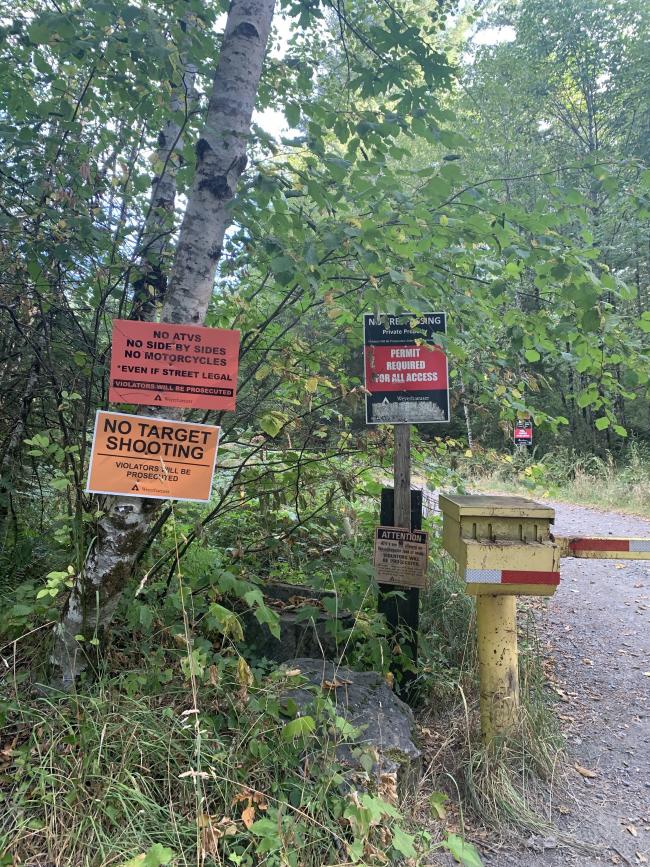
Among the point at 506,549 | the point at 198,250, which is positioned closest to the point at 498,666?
the point at 506,549

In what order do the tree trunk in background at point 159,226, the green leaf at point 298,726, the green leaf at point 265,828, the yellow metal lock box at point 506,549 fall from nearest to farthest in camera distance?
the green leaf at point 265,828, the green leaf at point 298,726, the yellow metal lock box at point 506,549, the tree trunk in background at point 159,226

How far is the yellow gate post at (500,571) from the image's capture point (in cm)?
235

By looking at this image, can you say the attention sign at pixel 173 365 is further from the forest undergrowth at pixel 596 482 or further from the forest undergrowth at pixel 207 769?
the forest undergrowth at pixel 596 482

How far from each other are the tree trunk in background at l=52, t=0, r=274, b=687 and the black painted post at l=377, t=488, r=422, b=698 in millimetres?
1491

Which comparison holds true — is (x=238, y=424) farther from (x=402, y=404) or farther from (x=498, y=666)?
(x=498, y=666)

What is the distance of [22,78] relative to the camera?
296 cm

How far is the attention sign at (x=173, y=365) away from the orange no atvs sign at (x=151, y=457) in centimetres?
10

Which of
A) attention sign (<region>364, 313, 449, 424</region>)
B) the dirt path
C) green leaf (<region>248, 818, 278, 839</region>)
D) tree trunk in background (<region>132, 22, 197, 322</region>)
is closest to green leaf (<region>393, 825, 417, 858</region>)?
green leaf (<region>248, 818, 278, 839</region>)

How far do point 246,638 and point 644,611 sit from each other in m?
4.05

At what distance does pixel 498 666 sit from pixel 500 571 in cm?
60

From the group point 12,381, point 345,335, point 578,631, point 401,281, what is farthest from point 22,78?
point 578,631

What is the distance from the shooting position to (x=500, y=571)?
2354 millimetres

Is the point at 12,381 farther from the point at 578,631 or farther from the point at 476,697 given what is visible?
the point at 578,631

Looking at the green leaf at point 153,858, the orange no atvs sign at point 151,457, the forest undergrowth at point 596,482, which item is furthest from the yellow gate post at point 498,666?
the forest undergrowth at point 596,482
